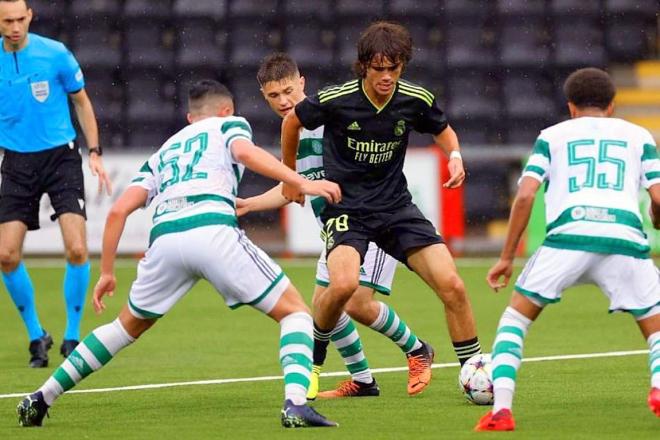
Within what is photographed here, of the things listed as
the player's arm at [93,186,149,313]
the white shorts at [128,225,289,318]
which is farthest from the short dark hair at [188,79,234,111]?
the white shorts at [128,225,289,318]

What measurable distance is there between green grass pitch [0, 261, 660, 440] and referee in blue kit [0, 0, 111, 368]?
51 centimetres

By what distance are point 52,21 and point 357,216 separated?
13854 mm

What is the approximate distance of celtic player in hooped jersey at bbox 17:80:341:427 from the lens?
6562mm

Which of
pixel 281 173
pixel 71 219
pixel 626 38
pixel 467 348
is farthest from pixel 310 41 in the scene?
pixel 281 173

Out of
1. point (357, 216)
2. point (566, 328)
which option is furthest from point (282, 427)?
point (566, 328)

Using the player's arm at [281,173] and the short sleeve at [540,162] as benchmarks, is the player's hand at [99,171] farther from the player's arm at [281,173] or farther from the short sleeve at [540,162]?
the short sleeve at [540,162]

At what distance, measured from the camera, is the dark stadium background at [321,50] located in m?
20.2

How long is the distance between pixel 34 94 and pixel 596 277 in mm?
4885

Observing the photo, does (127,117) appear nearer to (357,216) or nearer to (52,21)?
(52,21)

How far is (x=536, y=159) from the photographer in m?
6.52

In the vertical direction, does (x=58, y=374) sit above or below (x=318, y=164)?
below

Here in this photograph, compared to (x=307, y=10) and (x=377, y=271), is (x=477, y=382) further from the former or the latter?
(x=307, y=10)

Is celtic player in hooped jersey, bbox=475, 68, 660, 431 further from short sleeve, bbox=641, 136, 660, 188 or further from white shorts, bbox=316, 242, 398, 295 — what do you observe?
white shorts, bbox=316, 242, 398, 295

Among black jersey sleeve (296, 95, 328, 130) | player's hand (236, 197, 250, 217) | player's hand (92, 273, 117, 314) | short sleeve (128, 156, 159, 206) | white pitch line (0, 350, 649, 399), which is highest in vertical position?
black jersey sleeve (296, 95, 328, 130)
